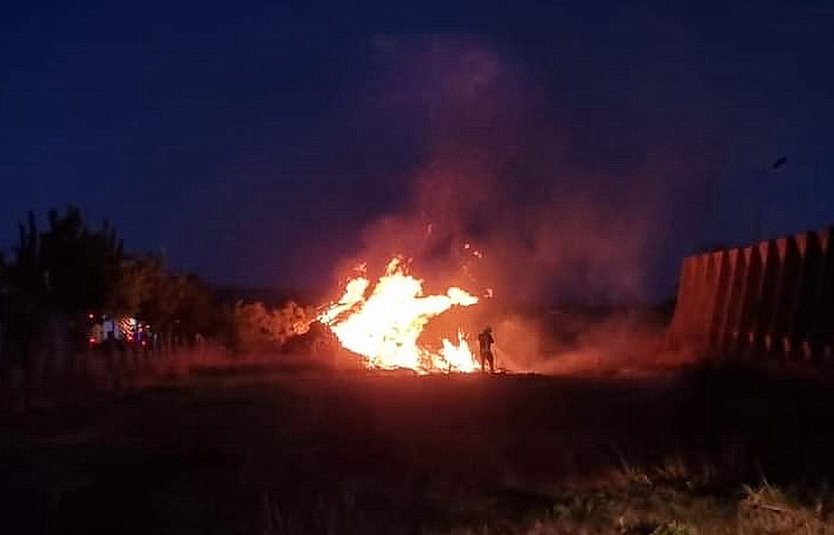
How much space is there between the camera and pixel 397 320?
132ft

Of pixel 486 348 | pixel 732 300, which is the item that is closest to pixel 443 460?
pixel 486 348

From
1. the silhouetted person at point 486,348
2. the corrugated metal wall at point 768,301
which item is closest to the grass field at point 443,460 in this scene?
the corrugated metal wall at point 768,301

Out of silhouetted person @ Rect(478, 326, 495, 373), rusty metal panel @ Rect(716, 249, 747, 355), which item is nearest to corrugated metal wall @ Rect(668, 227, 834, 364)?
rusty metal panel @ Rect(716, 249, 747, 355)

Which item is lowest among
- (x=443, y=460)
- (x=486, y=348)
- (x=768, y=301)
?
(x=443, y=460)

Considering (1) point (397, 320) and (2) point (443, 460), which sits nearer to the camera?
(2) point (443, 460)

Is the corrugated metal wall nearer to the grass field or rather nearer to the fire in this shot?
the grass field

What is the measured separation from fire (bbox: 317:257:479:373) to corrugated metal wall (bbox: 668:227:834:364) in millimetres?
6289

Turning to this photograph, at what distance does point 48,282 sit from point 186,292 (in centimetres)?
1322

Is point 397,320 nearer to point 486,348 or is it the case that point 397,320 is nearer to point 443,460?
point 486,348

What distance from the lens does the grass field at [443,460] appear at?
1165 centimetres

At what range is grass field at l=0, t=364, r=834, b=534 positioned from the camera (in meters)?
11.6

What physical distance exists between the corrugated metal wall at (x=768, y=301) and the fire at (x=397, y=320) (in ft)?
20.6

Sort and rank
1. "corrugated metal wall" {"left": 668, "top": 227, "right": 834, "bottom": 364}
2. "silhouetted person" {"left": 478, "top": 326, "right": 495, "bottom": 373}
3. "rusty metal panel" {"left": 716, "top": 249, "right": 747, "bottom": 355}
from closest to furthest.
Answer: "corrugated metal wall" {"left": 668, "top": 227, "right": 834, "bottom": 364}, "rusty metal panel" {"left": 716, "top": 249, "right": 747, "bottom": 355}, "silhouetted person" {"left": 478, "top": 326, "right": 495, "bottom": 373}

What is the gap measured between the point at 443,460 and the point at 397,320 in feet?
79.1
